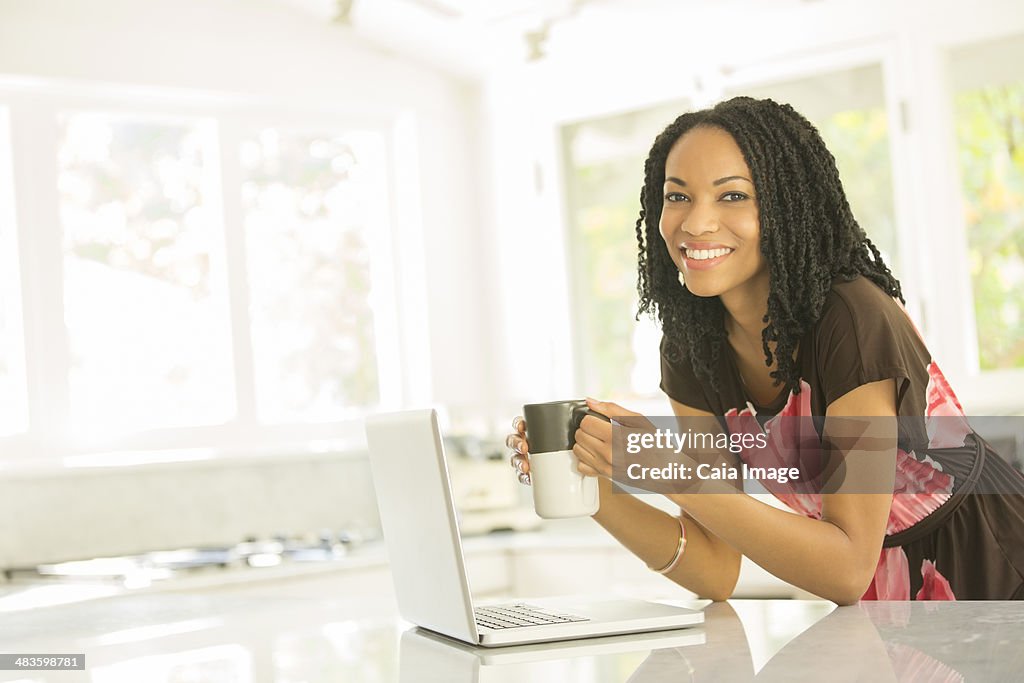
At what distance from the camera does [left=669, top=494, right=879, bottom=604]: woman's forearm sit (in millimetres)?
1249

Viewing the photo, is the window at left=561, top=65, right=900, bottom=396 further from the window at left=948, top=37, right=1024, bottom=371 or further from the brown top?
the brown top

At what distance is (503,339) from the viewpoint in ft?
13.9

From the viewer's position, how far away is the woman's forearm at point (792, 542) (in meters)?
1.25

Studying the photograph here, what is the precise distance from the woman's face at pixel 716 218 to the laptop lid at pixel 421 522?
18.6 inches

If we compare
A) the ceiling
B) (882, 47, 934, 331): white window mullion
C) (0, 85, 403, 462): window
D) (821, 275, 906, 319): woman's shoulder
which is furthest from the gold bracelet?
(0, 85, 403, 462): window

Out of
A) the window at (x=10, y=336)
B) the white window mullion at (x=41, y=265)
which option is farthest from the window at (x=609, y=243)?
the window at (x=10, y=336)

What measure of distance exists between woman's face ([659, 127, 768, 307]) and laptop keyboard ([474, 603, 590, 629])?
0.45 meters

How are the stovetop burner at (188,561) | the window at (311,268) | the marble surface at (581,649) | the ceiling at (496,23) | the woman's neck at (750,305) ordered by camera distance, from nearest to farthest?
the marble surface at (581,649), the woman's neck at (750,305), the stovetop burner at (188,561), the ceiling at (496,23), the window at (311,268)

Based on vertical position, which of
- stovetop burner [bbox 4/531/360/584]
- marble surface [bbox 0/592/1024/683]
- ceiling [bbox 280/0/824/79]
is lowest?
stovetop burner [bbox 4/531/360/584]

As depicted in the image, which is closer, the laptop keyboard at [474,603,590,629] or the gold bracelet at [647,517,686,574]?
the laptop keyboard at [474,603,590,629]

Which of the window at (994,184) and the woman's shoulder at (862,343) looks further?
the window at (994,184)

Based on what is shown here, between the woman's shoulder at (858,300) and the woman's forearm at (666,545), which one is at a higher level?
the woman's shoulder at (858,300)

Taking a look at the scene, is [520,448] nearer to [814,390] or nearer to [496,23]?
[814,390]

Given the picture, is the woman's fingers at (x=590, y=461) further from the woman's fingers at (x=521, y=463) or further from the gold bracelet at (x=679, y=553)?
the gold bracelet at (x=679, y=553)
